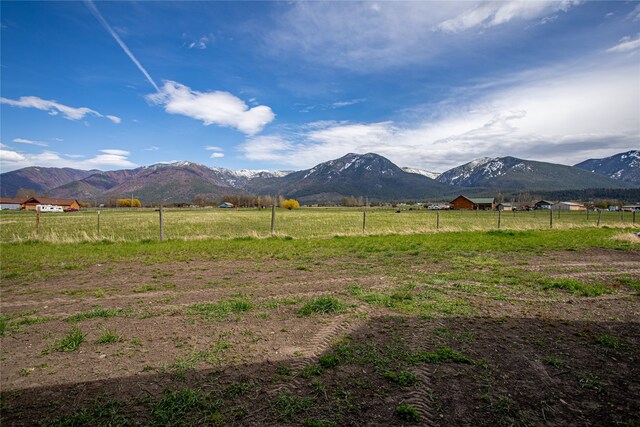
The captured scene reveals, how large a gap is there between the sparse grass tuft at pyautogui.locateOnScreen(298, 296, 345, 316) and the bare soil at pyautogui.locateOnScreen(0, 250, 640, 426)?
233 millimetres

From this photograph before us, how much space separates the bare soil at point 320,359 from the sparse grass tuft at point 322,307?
9.2 inches

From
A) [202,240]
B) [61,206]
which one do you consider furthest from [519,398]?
[61,206]

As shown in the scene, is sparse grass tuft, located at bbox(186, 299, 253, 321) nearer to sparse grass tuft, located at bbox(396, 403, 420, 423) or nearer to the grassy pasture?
sparse grass tuft, located at bbox(396, 403, 420, 423)

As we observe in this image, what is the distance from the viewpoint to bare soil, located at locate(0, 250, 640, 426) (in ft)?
11.1

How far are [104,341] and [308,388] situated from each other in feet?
11.7

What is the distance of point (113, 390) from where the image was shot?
3.77m

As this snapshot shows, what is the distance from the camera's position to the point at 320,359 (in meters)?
4.46

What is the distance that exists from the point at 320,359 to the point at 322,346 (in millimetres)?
482

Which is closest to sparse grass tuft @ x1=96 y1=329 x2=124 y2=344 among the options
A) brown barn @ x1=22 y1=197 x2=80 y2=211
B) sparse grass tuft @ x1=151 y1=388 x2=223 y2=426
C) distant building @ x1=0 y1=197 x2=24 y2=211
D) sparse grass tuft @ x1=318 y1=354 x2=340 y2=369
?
sparse grass tuft @ x1=151 y1=388 x2=223 y2=426

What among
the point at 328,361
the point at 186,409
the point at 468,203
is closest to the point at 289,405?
the point at 328,361

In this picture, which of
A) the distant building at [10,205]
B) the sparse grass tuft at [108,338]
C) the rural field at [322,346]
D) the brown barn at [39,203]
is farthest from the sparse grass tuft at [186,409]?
the distant building at [10,205]

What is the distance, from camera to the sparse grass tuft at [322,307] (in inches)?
254

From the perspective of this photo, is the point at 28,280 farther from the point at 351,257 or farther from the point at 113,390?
the point at 351,257

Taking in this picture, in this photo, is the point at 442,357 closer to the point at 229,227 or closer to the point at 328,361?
the point at 328,361
